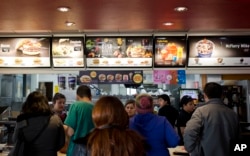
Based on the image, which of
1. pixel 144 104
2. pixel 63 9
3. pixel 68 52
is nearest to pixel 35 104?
pixel 144 104

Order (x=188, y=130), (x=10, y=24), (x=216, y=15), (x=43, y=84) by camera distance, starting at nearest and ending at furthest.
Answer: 1. (x=188, y=130)
2. (x=216, y=15)
3. (x=10, y=24)
4. (x=43, y=84)

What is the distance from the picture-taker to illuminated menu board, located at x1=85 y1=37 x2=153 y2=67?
17.8 feet

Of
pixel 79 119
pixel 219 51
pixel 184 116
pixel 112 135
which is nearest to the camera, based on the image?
pixel 112 135

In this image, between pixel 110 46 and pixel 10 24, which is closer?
pixel 10 24

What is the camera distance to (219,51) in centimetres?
538

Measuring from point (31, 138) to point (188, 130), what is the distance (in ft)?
5.12

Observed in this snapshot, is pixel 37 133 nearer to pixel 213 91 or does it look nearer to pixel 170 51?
pixel 213 91

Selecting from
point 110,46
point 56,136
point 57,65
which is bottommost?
point 56,136

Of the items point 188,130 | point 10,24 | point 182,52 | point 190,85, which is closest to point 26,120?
point 188,130

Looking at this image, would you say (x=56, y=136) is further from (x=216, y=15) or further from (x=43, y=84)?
(x=43, y=84)

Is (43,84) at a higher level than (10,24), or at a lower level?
lower

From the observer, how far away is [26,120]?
284 centimetres

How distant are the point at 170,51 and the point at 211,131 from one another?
2600 millimetres

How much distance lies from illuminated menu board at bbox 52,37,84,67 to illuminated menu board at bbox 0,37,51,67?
0.50 ft
